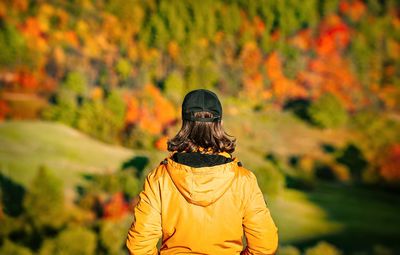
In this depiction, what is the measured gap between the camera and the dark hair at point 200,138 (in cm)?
279

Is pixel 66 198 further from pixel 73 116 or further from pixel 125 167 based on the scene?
pixel 73 116

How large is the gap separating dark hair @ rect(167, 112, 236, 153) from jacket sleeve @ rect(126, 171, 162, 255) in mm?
256

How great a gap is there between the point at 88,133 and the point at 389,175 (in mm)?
17572

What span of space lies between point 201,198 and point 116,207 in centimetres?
1849

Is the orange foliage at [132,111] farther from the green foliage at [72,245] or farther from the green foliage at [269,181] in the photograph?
the green foliage at [72,245]

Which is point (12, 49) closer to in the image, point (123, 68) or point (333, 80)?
point (123, 68)

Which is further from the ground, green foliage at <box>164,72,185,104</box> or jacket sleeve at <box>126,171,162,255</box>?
green foliage at <box>164,72,185,104</box>

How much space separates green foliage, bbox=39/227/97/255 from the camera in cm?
1409

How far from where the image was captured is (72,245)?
14398mm

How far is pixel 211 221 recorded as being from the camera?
9.32ft

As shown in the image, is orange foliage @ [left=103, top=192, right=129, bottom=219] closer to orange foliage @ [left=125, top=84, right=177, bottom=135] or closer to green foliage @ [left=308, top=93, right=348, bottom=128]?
orange foliage @ [left=125, top=84, right=177, bottom=135]

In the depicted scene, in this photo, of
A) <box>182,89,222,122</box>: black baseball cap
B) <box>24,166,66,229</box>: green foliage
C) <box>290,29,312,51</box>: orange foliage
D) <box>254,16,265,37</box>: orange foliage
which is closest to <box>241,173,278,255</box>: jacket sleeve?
<box>182,89,222,122</box>: black baseball cap

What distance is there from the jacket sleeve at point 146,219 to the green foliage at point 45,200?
17880 mm

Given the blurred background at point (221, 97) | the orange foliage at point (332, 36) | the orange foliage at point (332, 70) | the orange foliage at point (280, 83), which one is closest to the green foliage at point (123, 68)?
the blurred background at point (221, 97)
